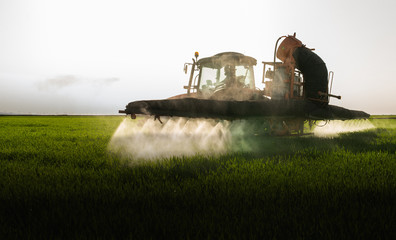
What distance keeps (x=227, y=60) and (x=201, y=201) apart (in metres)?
6.28

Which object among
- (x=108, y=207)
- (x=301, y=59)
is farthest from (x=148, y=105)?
(x=301, y=59)

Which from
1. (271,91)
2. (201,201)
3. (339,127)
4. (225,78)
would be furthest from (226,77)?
(339,127)

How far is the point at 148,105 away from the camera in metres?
5.50

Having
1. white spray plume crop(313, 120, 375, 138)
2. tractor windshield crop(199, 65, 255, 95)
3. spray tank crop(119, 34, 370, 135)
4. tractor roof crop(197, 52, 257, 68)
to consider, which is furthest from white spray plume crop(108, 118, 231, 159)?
white spray plume crop(313, 120, 375, 138)

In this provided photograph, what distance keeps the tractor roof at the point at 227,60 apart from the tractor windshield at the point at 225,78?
127 millimetres

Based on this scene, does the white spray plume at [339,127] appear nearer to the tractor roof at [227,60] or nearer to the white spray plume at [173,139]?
the tractor roof at [227,60]

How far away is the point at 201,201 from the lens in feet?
7.89

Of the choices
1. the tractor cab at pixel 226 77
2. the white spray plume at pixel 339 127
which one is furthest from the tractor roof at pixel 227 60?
the white spray plume at pixel 339 127

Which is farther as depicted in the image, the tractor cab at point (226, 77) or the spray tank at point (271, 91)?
the tractor cab at point (226, 77)

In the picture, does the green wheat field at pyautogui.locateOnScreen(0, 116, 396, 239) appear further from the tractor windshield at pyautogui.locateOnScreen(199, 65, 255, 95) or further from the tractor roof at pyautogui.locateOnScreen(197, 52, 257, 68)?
the tractor roof at pyautogui.locateOnScreen(197, 52, 257, 68)

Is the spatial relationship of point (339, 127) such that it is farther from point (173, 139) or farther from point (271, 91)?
point (173, 139)

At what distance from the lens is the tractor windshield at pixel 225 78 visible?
7879 millimetres

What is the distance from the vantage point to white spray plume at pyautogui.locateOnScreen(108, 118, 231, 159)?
16.7 feet

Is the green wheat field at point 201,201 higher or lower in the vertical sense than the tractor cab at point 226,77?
lower
